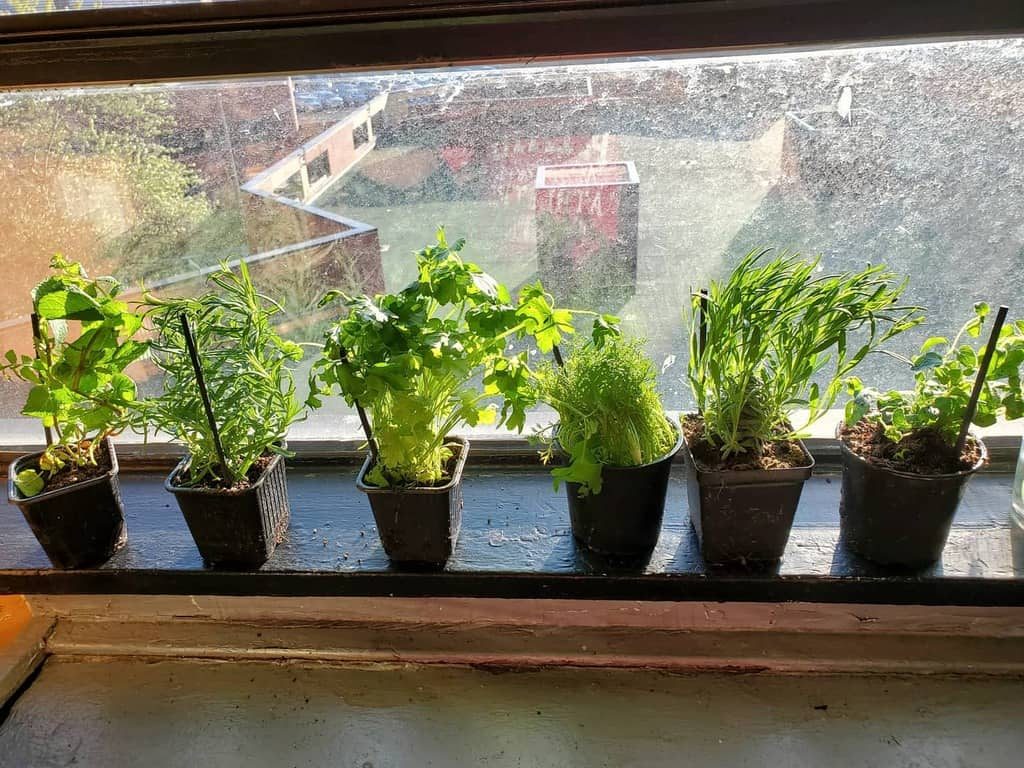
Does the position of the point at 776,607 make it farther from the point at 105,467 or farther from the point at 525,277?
the point at 105,467

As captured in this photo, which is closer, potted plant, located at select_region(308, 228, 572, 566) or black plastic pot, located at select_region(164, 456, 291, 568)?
potted plant, located at select_region(308, 228, 572, 566)

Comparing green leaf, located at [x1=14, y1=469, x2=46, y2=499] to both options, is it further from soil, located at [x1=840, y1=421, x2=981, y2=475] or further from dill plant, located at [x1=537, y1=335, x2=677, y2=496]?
soil, located at [x1=840, y1=421, x2=981, y2=475]

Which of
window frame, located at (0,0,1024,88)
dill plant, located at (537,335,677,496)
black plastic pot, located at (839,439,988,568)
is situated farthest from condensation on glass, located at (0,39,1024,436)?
black plastic pot, located at (839,439,988,568)

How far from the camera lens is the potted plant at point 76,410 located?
0.84m

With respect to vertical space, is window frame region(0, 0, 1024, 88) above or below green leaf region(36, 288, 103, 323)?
above

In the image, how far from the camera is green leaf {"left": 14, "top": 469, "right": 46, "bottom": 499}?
917 mm

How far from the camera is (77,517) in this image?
3.14 feet

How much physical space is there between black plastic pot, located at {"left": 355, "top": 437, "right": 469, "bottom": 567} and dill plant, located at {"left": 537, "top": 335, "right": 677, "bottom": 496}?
148 millimetres

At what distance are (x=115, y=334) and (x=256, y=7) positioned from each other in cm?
41

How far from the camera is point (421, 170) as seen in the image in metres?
1.02

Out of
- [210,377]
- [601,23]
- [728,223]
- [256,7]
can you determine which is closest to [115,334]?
[210,377]

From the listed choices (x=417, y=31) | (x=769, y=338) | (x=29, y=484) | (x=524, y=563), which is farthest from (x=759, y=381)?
(x=29, y=484)

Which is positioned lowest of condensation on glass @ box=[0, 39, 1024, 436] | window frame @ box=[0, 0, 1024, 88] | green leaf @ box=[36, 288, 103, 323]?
green leaf @ box=[36, 288, 103, 323]

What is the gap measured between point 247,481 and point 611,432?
0.44 meters
